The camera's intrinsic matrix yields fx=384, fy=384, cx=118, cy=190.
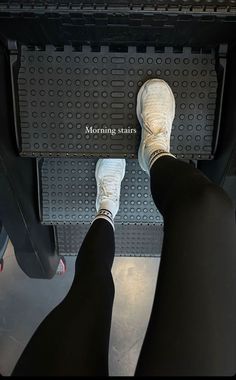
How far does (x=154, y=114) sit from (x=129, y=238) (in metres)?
0.63

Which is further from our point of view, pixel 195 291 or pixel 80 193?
pixel 80 193

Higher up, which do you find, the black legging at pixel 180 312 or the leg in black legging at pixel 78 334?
the black legging at pixel 180 312

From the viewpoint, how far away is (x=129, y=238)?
1514mm

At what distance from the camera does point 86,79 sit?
1067 mm

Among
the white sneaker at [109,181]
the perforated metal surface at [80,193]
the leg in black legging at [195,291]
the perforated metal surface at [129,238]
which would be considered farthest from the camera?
the perforated metal surface at [129,238]

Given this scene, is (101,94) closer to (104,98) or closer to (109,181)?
(104,98)

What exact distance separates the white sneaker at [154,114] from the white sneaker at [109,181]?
0.63ft

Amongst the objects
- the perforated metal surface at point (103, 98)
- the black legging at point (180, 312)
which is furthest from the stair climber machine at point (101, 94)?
the black legging at point (180, 312)

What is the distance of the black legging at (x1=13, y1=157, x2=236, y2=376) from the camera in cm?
54

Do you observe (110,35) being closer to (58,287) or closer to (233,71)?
(233,71)

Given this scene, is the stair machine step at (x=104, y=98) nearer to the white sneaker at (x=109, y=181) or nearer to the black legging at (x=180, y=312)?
the white sneaker at (x=109, y=181)

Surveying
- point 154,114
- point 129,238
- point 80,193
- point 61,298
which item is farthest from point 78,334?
point 61,298

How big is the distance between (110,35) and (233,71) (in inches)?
13.5

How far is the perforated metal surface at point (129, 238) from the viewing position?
1502 millimetres
